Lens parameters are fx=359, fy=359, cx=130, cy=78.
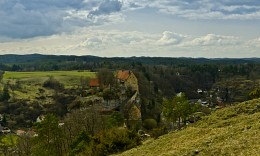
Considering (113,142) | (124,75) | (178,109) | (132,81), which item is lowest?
(113,142)

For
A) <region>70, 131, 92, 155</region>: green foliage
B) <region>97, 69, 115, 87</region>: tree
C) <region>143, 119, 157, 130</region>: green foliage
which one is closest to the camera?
<region>70, 131, 92, 155</region>: green foliage

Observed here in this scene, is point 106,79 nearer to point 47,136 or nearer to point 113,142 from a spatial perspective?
point 47,136

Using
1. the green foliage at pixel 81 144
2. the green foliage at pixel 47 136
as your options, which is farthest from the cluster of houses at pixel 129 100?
the green foliage at pixel 81 144

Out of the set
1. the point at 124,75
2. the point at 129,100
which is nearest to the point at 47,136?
the point at 129,100

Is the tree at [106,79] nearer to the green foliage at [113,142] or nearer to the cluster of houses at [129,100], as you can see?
the cluster of houses at [129,100]

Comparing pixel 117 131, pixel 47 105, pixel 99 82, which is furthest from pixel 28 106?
pixel 117 131

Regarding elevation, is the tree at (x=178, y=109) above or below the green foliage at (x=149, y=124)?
above

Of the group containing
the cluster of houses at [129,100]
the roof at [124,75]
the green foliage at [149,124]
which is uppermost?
the roof at [124,75]

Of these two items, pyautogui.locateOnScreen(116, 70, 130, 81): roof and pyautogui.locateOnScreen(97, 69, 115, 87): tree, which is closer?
pyautogui.locateOnScreen(116, 70, 130, 81): roof

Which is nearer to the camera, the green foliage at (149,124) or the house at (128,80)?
the green foliage at (149,124)

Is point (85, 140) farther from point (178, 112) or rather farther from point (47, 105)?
point (47, 105)

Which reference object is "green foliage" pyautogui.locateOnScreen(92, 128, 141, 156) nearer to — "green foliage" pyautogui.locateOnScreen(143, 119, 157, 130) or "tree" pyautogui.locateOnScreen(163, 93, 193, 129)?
"tree" pyautogui.locateOnScreen(163, 93, 193, 129)

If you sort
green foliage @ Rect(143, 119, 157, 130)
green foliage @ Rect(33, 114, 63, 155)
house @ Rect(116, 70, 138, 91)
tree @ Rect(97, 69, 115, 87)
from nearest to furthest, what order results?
green foliage @ Rect(33, 114, 63, 155) → green foliage @ Rect(143, 119, 157, 130) → house @ Rect(116, 70, 138, 91) → tree @ Rect(97, 69, 115, 87)

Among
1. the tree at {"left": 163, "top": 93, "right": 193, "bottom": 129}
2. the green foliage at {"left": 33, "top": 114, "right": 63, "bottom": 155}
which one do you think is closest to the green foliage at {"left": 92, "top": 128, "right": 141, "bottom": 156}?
the green foliage at {"left": 33, "top": 114, "right": 63, "bottom": 155}
